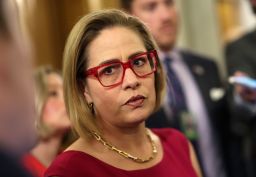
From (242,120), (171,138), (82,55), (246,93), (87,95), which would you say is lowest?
(242,120)

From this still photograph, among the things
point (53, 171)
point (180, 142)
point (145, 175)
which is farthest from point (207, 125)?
point (53, 171)

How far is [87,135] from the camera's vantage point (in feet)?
4.04

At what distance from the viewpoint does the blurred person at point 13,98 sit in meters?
0.52

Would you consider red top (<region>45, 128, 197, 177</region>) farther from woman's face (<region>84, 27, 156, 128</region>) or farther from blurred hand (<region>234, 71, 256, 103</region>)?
blurred hand (<region>234, 71, 256, 103</region>)

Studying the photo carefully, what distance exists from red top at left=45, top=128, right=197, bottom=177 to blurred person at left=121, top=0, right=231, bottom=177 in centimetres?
51

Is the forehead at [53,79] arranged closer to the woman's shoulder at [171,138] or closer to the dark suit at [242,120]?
the woman's shoulder at [171,138]

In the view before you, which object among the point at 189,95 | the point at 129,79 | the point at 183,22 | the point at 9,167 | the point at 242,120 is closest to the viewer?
the point at 9,167

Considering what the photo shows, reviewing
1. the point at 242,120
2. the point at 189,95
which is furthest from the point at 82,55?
the point at 242,120

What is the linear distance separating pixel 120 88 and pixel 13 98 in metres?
0.65

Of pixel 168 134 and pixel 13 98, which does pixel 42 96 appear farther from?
pixel 13 98

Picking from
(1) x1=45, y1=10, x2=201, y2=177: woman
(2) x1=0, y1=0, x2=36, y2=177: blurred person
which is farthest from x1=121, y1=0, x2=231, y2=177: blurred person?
(2) x1=0, y1=0, x2=36, y2=177: blurred person

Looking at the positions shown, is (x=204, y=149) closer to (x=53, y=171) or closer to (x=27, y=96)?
(x=53, y=171)

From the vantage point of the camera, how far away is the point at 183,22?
333 centimetres

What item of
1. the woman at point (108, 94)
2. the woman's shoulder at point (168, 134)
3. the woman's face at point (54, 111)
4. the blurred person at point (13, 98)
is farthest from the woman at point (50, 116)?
the blurred person at point (13, 98)
